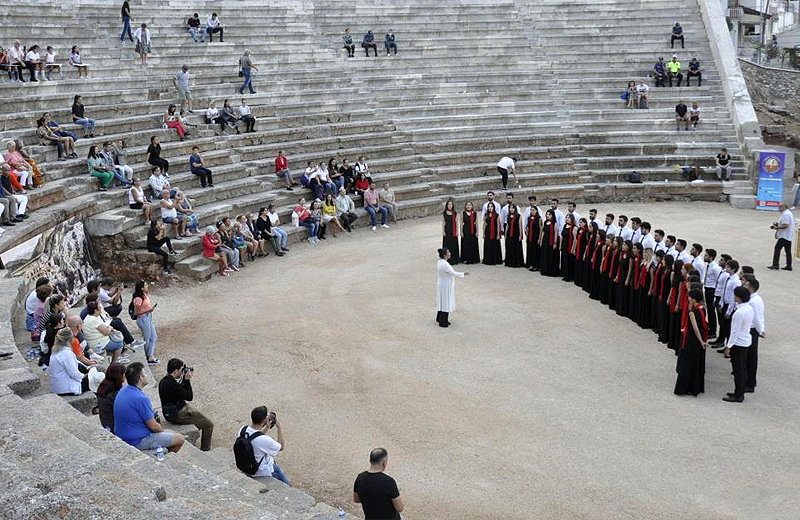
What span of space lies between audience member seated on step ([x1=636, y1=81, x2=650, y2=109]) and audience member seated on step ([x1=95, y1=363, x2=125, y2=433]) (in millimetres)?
22510

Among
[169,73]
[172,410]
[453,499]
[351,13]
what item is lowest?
[453,499]

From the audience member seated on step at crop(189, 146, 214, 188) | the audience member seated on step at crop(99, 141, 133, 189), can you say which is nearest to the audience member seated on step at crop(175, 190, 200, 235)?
the audience member seated on step at crop(99, 141, 133, 189)

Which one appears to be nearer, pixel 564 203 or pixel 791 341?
pixel 791 341

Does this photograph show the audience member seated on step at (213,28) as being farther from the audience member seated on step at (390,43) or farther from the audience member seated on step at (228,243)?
the audience member seated on step at (228,243)

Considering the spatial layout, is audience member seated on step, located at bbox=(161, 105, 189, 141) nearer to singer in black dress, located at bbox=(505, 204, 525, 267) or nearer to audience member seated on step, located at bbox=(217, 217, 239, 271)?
audience member seated on step, located at bbox=(217, 217, 239, 271)

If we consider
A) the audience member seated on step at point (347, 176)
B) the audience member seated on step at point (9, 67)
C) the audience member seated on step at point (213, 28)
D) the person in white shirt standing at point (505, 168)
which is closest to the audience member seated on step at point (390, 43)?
the audience member seated on step at point (213, 28)

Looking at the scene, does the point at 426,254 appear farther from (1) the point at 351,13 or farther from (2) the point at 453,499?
(1) the point at 351,13

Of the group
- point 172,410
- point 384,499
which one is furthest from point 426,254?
point 384,499

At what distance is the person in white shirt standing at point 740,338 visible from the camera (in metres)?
11.6

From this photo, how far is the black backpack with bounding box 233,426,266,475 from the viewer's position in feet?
28.4

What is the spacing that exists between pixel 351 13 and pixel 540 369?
21.9 metres

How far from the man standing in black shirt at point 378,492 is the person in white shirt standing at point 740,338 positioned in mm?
6107

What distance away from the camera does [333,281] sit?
17.9 m

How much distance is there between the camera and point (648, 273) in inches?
583
